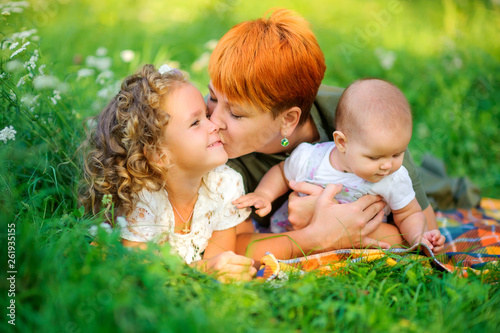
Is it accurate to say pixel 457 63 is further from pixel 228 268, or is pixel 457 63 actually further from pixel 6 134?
pixel 6 134

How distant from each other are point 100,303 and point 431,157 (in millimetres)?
2906

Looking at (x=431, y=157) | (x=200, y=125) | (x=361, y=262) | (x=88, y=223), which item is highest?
(x=200, y=125)

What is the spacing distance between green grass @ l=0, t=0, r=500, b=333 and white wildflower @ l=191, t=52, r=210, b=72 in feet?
0.10

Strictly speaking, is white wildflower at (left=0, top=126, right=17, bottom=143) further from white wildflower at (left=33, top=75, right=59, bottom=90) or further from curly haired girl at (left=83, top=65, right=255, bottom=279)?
curly haired girl at (left=83, top=65, right=255, bottom=279)

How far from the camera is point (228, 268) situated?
6.21ft

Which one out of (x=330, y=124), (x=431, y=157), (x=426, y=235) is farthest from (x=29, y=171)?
(x=431, y=157)

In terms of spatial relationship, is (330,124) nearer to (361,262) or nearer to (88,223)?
(361,262)

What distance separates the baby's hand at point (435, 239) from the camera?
214 centimetres

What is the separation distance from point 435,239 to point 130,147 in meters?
1.51

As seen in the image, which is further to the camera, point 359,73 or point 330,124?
point 359,73

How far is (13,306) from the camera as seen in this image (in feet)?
4.73

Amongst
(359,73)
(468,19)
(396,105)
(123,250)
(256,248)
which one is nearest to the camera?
(123,250)

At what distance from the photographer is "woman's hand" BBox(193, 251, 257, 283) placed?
185 cm

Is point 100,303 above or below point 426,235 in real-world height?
above
